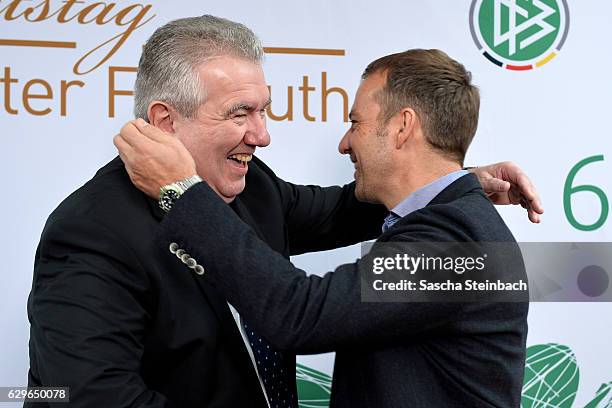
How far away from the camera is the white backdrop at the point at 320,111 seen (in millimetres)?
1770

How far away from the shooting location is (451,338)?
47.0 inches

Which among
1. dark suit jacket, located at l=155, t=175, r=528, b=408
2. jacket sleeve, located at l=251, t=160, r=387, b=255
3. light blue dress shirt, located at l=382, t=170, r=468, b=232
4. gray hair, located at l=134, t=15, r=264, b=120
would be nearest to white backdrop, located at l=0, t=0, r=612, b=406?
jacket sleeve, located at l=251, t=160, r=387, b=255

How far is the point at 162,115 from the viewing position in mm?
1352

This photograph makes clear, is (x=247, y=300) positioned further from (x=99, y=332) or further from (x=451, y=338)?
(x=451, y=338)

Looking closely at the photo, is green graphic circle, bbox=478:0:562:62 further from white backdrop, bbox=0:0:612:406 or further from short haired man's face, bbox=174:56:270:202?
short haired man's face, bbox=174:56:270:202

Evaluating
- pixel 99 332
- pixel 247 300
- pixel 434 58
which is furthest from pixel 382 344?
pixel 434 58

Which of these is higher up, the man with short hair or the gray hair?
the gray hair

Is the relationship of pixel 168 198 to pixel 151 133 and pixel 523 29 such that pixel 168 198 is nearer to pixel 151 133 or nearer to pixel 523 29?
pixel 151 133

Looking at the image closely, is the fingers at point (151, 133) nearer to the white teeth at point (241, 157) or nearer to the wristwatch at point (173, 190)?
the wristwatch at point (173, 190)

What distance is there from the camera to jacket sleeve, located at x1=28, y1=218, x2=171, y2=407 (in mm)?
1106

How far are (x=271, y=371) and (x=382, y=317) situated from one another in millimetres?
310

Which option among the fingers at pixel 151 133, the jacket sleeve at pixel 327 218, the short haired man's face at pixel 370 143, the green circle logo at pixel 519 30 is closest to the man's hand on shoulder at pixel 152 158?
the fingers at pixel 151 133

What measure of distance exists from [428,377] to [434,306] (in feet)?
0.42

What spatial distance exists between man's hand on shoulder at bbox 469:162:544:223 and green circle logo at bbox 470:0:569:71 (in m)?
0.46
